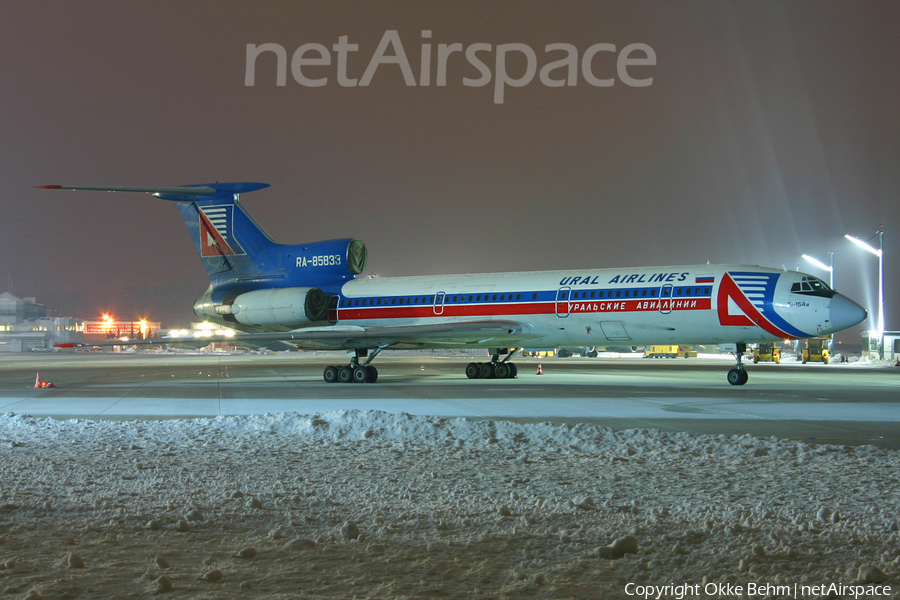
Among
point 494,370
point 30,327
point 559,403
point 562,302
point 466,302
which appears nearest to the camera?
point 559,403

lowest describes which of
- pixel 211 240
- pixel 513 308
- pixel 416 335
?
pixel 416 335

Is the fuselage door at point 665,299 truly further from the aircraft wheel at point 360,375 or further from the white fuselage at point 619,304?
the aircraft wheel at point 360,375

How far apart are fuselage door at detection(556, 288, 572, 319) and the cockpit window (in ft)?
21.0

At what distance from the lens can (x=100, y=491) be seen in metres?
6.92

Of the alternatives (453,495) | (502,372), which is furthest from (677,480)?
(502,372)

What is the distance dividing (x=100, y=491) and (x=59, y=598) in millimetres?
3056

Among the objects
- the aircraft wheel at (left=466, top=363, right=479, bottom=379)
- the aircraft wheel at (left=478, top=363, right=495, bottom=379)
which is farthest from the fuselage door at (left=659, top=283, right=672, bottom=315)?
the aircraft wheel at (left=466, top=363, right=479, bottom=379)

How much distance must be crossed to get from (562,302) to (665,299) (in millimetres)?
3133

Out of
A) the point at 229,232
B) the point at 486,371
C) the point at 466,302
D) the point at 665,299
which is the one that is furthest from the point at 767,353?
the point at 229,232

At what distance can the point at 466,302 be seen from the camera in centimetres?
2556

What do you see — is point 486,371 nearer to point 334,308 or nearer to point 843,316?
point 334,308

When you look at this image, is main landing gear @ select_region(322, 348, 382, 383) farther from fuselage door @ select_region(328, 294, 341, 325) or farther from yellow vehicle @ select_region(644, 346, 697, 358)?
yellow vehicle @ select_region(644, 346, 697, 358)

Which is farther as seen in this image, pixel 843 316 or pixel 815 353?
pixel 815 353

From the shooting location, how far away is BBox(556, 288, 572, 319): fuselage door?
23844 mm
